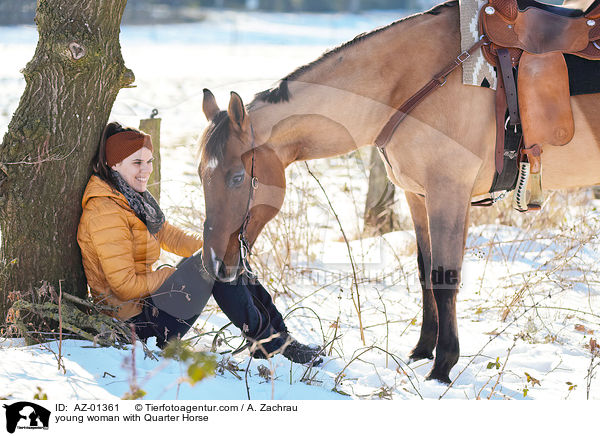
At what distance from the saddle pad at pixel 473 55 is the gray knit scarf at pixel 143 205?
5.30ft

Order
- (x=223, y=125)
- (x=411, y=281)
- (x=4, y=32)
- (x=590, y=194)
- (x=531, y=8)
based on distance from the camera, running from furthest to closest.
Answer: (x=4, y=32), (x=590, y=194), (x=411, y=281), (x=531, y=8), (x=223, y=125)

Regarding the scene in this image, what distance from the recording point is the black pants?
112 inches

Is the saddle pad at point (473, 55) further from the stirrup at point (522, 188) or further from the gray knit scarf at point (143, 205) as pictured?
the gray knit scarf at point (143, 205)

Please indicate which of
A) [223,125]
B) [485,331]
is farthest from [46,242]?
[485,331]

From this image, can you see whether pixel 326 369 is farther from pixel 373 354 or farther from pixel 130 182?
pixel 130 182

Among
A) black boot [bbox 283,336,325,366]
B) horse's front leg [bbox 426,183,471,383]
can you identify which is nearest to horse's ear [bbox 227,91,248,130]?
horse's front leg [bbox 426,183,471,383]

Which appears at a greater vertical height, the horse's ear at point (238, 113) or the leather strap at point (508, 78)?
the leather strap at point (508, 78)

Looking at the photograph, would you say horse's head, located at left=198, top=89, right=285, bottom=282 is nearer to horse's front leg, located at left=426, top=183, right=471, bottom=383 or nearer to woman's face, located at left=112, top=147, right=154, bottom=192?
woman's face, located at left=112, top=147, right=154, bottom=192

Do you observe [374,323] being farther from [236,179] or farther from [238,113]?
[238,113]

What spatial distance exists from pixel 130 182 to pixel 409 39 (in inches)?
60.4

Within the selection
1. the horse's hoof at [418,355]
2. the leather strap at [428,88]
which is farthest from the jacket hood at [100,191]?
the horse's hoof at [418,355]

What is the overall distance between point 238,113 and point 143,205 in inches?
26.0

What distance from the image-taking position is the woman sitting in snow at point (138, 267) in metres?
2.71

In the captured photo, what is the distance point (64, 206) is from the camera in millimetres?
2807
